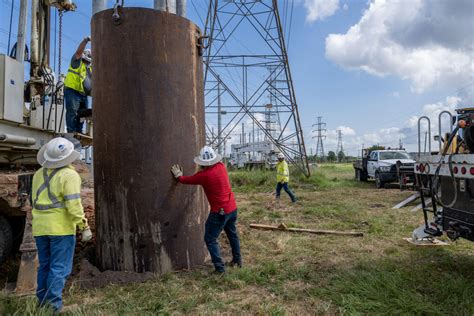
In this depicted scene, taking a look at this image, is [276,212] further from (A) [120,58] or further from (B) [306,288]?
(A) [120,58]

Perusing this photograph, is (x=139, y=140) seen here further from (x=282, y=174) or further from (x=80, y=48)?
(x=282, y=174)

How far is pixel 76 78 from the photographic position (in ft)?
22.2

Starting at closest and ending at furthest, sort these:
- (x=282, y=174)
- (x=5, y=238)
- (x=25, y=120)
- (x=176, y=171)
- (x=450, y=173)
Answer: (x=450, y=173)
(x=176, y=171)
(x=5, y=238)
(x=25, y=120)
(x=282, y=174)

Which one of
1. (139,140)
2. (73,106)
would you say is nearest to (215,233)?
(139,140)

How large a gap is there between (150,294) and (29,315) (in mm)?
Answer: 1202

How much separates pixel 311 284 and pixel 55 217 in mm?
3017

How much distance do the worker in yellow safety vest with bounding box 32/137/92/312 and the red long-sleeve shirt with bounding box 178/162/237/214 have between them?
1.44m

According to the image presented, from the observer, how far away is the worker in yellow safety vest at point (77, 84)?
6758mm

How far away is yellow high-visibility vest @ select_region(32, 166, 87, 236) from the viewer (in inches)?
154

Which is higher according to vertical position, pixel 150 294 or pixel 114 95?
pixel 114 95

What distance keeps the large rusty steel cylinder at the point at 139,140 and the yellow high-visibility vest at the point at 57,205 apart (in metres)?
0.98

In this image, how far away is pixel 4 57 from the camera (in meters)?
5.70

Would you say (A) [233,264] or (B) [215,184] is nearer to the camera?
(B) [215,184]

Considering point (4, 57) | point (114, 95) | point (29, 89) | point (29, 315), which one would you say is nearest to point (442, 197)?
point (114, 95)
